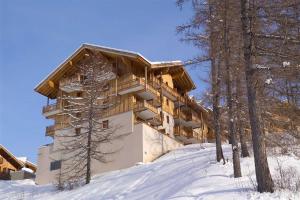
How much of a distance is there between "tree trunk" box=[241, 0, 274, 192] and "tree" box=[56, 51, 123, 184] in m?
20.5

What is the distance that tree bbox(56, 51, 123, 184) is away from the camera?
36656 millimetres

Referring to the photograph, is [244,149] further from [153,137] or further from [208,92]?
[153,137]

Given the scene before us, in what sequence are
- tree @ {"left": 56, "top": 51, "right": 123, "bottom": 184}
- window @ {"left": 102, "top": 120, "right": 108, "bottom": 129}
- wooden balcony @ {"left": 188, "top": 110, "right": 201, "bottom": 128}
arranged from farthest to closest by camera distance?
wooden balcony @ {"left": 188, "top": 110, "right": 201, "bottom": 128} < window @ {"left": 102, "top": 120, "right": 108, "bottom": 129} < tree @ {"left": 56, "top": 51, "right": 123, "bottom": 184}

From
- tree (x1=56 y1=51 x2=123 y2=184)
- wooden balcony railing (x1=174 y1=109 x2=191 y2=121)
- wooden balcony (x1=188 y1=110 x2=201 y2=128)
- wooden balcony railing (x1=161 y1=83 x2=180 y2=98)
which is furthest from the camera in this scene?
wooden balcony (x1=188 y1=110 x2=201 y2=128)

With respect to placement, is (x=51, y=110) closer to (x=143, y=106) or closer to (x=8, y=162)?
(x=143, y=106)

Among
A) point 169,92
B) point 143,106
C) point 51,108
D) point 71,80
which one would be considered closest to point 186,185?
point 143,106

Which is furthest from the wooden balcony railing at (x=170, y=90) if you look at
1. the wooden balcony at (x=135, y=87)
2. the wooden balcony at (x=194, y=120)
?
the wooden balcony at (x=194, y=120)

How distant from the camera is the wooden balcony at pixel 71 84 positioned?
44.7m

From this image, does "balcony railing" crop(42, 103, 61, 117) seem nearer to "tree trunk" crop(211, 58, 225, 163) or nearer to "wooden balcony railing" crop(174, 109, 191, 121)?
"wooden balcony railing" crop(174, 109, 191, 121)

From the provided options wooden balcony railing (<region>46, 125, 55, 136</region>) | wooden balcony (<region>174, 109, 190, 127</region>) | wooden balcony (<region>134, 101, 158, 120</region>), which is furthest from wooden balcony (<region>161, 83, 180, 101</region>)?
wooden balcony railing (<region>46, 125, 55, 136</region>)

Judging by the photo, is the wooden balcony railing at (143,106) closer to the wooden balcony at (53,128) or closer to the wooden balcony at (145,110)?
the wooden balcony at (145,110)

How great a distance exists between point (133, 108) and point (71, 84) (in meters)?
7.36

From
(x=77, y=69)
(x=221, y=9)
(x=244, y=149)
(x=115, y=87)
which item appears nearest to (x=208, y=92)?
(x=244, y=149)

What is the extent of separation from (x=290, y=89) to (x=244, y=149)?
4781 millimetres
